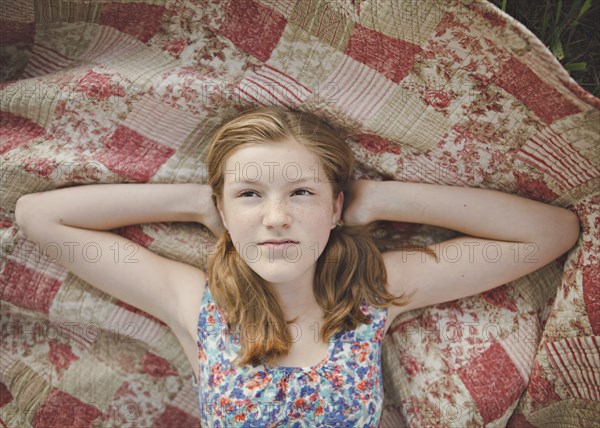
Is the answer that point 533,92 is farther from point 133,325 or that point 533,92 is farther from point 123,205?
point 133,325

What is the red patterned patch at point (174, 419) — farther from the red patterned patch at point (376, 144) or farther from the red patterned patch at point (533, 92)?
the red patterned patch at point (533, 92)

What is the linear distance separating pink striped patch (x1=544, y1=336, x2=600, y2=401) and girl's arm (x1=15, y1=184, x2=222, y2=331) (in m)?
1.17

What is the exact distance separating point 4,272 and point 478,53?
5.52 ft

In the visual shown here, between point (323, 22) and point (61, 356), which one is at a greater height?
point (323, 22)

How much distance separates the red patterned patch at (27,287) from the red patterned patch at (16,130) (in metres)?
0.41

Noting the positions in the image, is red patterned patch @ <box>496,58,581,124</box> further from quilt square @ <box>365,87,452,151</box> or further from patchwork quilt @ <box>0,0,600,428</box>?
quilt square @ <box>365,87,452,151</box>

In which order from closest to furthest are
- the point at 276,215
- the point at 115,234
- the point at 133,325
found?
the point at 276,215
the point at 115,234
the point at 133,325

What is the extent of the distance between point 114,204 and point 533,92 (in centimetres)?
130

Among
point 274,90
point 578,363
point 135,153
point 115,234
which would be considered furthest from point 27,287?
point 578,363

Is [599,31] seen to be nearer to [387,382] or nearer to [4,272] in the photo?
[387,382]

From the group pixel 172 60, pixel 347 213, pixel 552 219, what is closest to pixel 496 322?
pixel 552 219

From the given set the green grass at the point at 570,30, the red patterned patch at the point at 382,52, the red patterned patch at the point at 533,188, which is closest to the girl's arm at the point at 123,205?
the red patterned patch at the point at 382,52

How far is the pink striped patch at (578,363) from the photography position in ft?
5.63

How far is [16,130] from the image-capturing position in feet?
6.15
